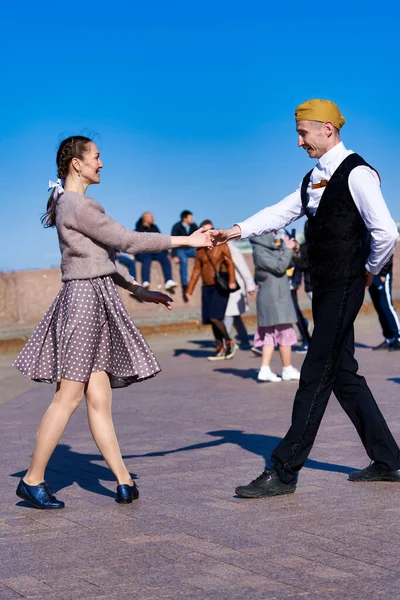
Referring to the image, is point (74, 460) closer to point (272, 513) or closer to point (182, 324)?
point (272, 513)

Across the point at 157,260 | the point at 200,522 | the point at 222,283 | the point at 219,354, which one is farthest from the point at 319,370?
the point at 157,260

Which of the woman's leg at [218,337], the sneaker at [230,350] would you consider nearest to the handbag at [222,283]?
the woman's leg at [218,337]

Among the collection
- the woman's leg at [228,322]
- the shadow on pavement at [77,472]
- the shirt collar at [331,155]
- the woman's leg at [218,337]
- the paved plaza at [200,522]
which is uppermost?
the shirt collar at [331,155]

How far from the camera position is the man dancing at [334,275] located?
542 centimetres

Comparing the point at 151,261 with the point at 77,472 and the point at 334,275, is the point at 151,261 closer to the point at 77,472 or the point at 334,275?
the point at 77,472

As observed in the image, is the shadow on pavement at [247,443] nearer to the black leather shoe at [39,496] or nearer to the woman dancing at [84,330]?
the woman dancing at [84,330]

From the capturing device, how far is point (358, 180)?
5.38 metres

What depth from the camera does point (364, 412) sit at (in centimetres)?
573

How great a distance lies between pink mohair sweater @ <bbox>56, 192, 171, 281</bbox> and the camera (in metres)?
5.43

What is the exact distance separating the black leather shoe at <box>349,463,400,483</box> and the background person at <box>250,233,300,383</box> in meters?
5.53

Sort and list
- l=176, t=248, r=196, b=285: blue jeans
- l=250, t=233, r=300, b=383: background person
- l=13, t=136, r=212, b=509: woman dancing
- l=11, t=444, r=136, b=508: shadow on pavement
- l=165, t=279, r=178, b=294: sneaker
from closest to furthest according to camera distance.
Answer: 1. l=13, t=136, r=212, b=509: woman dancing
2. l=11, t=444, r=136, b=508: shadow on pavement
3. l=250, t=233, r=300, b=383: background person
4. l=165, t=279, r=178, b=294: sneaker
5. l=176, t=248, r=196, b=285: blue jeans

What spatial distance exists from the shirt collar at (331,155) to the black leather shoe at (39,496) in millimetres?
2147

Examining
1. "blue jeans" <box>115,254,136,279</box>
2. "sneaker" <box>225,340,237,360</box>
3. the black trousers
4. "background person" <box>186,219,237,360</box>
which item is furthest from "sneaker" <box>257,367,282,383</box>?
"blue jeans" <box>115,254,136,279</box>

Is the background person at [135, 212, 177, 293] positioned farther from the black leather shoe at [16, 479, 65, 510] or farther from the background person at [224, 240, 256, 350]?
the black leather shoe at [16, 479, 65, 510]
